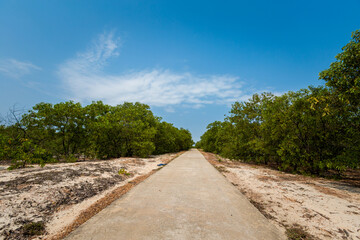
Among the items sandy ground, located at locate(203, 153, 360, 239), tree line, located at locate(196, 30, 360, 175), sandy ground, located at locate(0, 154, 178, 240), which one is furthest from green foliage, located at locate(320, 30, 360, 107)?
sandy ground, located at locate(0, 154, 178, 240)

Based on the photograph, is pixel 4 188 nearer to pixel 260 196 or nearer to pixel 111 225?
pixel 111 225

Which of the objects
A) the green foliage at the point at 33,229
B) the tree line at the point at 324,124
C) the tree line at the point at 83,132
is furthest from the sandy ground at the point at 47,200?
the tree line at the point at 83,132

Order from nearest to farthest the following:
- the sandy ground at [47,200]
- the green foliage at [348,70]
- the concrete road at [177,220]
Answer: the concrete road at [177,220], the sandy ground at [47,200], the green foliage at [348,70]

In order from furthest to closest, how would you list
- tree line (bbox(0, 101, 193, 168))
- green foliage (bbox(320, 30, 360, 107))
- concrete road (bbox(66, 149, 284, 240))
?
1. tree line (bbox(0, 101, 193, 168))
2. green foliage (bbox(320, 30, 360, 107))
3. concrete road (bbox(66, 149, 284, 240))

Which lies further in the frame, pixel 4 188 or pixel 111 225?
pixel 4 188

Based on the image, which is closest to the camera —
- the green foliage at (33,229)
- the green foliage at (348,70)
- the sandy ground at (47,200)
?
the green foliage at (33,229)

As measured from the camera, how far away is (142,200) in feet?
17.3

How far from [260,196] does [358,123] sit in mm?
7622

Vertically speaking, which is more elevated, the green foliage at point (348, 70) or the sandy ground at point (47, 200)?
the green foliage at point (348, 70)

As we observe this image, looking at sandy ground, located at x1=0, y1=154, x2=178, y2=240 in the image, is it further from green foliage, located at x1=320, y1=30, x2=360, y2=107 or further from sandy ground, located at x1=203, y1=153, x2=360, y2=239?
green foliage, located at x1=320, y1=30, x2=360, y2=107

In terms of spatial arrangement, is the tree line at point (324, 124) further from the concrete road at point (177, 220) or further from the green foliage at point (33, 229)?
the green foliage at point (33, 229)

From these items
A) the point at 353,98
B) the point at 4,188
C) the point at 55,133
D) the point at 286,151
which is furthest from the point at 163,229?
the point at 55,133

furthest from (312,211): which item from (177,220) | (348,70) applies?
(348,70)

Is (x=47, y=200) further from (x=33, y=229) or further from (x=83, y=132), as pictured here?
(x=83, y=132)
